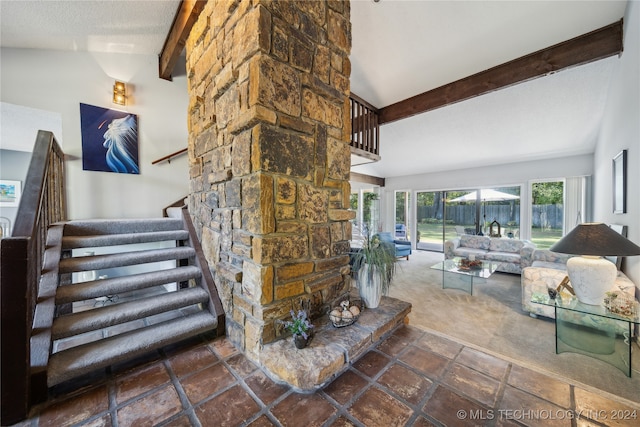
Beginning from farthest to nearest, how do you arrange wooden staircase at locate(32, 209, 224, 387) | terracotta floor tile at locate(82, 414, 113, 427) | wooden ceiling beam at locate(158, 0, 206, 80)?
wooden ceiling beam at locate(158, 0, 206, 80), wooden staircase at locate(32, 209, 224, 387), terracotta floor tile at locate(82, 414, 113, 427)

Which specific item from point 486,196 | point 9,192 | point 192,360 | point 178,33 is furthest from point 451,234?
point 9,192

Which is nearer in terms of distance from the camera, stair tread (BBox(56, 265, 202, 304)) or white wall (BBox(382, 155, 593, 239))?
stair tread (BBox(56, 265, 202, 304))

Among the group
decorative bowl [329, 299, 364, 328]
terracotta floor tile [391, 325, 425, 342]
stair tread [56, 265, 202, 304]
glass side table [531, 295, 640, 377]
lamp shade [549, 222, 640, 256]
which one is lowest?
glass side table [531, 295, 640, 377]

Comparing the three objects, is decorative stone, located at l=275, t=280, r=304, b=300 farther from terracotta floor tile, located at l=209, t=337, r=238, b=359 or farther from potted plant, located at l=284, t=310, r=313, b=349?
terracotta floor tile, located at l=209, t=337, r=238, b=359

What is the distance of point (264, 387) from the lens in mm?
1213

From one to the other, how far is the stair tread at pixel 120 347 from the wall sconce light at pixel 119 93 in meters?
3.41

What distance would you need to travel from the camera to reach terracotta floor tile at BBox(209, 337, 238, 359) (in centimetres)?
150

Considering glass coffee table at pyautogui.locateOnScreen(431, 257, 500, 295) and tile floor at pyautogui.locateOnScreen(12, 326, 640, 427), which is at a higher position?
tile floor at pyautogui.locateOnScreen(12, 326, 640, 427)

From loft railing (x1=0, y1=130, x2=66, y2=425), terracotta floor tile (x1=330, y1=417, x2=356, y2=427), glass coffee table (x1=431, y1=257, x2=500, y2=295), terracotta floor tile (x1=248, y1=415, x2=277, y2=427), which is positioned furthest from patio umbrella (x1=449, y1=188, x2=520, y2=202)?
loft railing (x1=0, y1=130, x2=66, y2=425)

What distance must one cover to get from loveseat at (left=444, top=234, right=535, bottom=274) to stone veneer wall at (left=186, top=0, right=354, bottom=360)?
4.50 metres

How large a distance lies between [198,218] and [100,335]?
1.04 meters

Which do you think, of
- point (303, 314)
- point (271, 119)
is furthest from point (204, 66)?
point (303, 314)

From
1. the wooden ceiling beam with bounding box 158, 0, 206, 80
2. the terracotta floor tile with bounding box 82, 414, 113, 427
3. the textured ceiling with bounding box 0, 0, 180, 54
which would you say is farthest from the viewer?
the wooden ceiling beam with bounding box 158, 0, 206, 80

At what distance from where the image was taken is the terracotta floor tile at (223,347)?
4.91 feet
